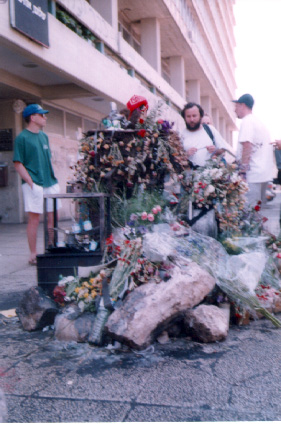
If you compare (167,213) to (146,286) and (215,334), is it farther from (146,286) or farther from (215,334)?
(215,334)

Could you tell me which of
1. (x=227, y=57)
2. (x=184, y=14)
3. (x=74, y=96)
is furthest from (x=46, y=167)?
(x=227, y=57)

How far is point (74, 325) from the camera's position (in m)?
3.02

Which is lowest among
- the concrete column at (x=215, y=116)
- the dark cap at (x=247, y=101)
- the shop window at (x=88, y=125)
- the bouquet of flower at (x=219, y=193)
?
the bouquet of flower at (x=219, y=193)

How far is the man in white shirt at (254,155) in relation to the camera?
4.79 m

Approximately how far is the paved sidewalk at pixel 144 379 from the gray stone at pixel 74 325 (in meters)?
0.07

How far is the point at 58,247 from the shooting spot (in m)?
3.60

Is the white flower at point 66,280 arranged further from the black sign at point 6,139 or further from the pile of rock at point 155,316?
the black sign at point 6,139

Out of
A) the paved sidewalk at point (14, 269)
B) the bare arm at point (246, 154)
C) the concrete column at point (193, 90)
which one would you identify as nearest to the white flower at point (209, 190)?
the bare arm at point (246, 154)

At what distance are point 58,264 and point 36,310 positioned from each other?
1.34ft

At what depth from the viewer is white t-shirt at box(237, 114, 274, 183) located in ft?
15.7

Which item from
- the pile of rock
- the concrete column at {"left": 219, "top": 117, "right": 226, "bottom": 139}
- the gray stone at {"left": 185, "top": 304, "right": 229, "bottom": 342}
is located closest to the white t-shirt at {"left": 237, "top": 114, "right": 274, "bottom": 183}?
the pile of rock

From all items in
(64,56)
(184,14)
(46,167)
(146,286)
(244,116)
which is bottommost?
(146,286)

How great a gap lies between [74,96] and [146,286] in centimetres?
883

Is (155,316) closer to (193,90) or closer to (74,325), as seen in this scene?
(74,325)
